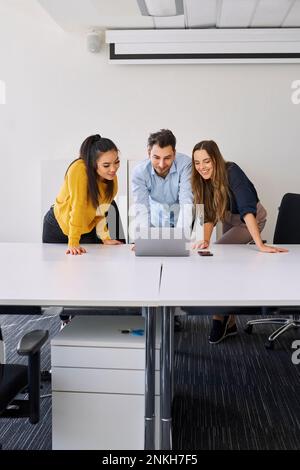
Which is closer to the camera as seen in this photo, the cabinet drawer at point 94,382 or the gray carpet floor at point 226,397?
the cabinet drawer at point 94,382

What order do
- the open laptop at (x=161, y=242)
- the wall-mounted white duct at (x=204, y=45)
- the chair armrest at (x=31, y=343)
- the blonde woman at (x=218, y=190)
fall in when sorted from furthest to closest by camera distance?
the wall-mounted white duct at (x=204, y=45) → the blonde woman at (x=218, y=190) → the open laptop at (x=161, y=242) → the chair armrest at (x=31, y=343)

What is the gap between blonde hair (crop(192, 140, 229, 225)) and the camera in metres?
3.30

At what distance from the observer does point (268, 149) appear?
554cm

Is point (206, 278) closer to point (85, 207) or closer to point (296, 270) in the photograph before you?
point (296, 270)

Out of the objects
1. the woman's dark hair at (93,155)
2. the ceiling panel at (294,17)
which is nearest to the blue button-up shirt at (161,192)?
the woman's dark hair at (93,155)

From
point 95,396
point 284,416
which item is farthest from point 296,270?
point 95,396

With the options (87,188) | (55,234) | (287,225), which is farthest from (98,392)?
(287,225)

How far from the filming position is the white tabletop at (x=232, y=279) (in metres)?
1.92

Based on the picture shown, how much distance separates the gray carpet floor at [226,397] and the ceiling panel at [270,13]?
9.13 ft

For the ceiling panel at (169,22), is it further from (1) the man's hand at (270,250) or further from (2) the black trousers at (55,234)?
(1) the man's hand at (270,250)

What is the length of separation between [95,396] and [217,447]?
2.35 feet

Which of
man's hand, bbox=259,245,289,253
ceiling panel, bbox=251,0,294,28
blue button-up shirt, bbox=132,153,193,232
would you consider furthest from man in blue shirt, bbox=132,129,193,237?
ceiling panel, bbox=251,0,294,28

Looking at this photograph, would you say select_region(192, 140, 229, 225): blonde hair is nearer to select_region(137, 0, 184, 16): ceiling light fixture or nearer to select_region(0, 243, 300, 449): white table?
select_region(0, 243, 300, 449): white table

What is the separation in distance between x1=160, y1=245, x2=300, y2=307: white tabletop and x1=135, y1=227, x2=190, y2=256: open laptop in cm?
9
